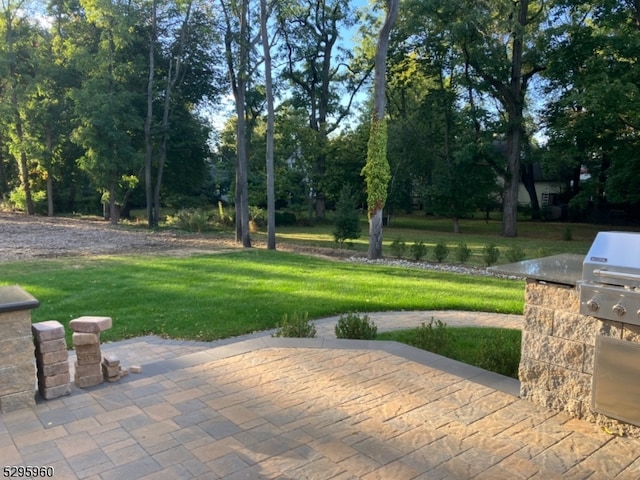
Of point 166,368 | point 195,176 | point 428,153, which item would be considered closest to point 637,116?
point 428,153

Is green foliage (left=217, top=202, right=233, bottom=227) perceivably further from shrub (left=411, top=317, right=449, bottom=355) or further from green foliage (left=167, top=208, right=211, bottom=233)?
shrub (left=411, top=317, right=449, bottom=355)

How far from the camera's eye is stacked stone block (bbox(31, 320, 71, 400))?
10.4ft

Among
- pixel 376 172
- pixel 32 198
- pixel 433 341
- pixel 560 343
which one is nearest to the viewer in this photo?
pixel 560 343

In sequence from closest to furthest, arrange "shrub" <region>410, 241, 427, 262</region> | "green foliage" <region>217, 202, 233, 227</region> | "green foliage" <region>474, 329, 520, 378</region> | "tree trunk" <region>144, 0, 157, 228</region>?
"green foliage" <region>474, 329, 520, 378</region> → "shrub" <region>410, 241, 427, 262</region> → "tree trunk" <region>144, 0, 157, 228</region> → "green foliage" <region>217, 202, 233, 227</region>

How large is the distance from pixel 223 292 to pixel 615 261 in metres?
5.71

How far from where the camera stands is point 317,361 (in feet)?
12.9

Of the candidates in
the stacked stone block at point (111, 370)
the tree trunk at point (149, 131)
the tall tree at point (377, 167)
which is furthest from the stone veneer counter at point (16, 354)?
the tree trunk at point (149, 131)

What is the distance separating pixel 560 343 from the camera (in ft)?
9.52

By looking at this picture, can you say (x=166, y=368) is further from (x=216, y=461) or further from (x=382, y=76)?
(x=382, y=76)

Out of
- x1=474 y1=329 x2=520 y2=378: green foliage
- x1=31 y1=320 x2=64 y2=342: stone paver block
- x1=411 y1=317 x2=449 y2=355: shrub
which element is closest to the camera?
x1=31 y1=320 x2=64 y2=342: stone paver block

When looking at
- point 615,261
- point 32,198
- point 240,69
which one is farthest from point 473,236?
point 32,198

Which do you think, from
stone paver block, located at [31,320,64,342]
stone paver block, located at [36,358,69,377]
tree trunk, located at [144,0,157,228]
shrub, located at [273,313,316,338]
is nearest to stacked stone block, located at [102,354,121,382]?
stone paver block, located at [36,358,69,377]

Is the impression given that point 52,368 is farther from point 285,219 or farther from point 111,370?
point 285,219

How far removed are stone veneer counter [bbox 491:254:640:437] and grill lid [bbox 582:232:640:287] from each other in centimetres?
17
